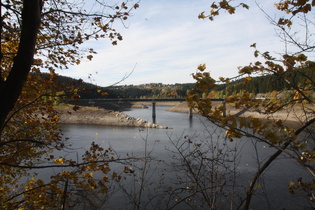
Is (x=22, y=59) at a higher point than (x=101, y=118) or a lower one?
higher

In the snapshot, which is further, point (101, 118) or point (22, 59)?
point (101, 118)

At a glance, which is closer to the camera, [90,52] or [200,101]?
[200,101]

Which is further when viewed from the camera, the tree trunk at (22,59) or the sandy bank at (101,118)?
the sandy bank at (101,118)

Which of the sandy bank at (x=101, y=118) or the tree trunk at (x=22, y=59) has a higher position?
the tree trunk at (x=22, y=59)

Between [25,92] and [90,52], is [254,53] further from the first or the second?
[25,92]

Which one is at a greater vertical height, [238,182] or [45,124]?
[45,124]

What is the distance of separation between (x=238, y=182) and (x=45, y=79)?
958cm

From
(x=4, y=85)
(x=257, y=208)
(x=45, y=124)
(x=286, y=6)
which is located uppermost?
(x=286, y=6)

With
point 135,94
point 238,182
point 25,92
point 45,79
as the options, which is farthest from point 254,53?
point 135,94

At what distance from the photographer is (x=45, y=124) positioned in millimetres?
4828

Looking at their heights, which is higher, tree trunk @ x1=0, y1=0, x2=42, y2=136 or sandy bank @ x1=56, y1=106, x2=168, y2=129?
tree trunk @ x1=0, y1=0, x2=42, y2=136

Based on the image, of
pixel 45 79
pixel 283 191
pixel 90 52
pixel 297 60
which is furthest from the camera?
pixel 283 191

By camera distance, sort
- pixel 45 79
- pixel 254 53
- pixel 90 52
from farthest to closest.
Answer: pixel 45 79 → pixel 90 52 → pixel 254 53

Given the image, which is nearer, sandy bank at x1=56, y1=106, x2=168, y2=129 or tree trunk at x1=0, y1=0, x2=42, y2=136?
tree trunk at x1=0, y1=0, x2=42, y2=136
